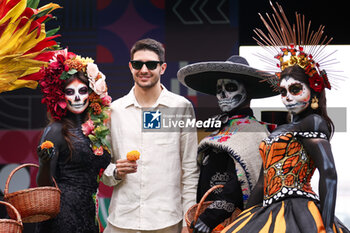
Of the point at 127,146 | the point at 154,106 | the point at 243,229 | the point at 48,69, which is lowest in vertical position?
the point at 243,229

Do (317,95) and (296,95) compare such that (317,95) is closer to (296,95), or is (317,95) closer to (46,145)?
(296,95)

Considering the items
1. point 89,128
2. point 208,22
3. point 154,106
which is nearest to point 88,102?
point 89,128

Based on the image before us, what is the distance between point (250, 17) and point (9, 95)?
8.54ft

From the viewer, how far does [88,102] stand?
14.6 feet

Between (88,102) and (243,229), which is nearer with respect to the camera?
(243,229)

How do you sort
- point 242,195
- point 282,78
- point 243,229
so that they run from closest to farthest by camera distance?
1. point 243,229
2. point 282,78
3. point 242,195

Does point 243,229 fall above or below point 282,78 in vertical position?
→ below

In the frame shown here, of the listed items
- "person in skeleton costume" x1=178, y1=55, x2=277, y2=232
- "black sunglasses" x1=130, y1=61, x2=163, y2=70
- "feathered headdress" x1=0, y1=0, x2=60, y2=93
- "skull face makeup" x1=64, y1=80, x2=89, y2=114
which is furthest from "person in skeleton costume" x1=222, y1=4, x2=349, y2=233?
"feathered headdress" x1=0, y1=0, x2=60, y2=93

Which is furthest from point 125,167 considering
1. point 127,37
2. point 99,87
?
point 127,37

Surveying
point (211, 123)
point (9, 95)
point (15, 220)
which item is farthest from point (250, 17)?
point (15, 220)

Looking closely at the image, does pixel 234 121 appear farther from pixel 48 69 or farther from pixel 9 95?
pixel 9 95

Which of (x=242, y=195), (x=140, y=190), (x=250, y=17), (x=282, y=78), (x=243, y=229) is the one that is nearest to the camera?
(x=243, y=229)

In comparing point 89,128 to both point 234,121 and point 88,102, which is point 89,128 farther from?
point 234,121

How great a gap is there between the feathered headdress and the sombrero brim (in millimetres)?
1164
